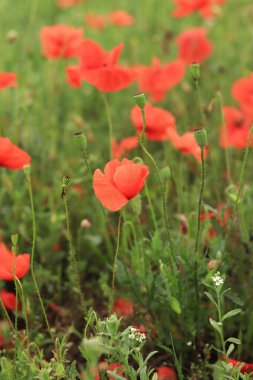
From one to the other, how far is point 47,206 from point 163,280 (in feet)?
2.57

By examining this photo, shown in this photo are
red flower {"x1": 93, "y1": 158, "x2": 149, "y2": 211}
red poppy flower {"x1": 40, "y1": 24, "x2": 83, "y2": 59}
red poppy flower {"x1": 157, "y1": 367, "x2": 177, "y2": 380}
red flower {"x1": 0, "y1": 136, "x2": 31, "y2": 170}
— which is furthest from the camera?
red poppy flower {"x1": 40, "y1": 24, "x2": 83, "y2": 59}

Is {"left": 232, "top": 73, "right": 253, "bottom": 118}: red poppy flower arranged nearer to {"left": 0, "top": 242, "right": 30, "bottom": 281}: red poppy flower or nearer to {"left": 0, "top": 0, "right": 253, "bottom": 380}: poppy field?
{"left": 0, "top": 0, "right": 253, "bottom": 380}: poppy field

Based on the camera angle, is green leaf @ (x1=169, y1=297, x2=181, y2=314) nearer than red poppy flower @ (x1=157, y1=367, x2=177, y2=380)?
Yes

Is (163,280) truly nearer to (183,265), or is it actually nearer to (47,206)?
(183,265)

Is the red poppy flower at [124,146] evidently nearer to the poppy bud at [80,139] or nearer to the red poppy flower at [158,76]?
the red poppy flower at [158,76]

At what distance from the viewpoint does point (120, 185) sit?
1.42 m

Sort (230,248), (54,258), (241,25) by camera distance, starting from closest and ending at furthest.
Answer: (230,248) < (54,258) < (241,25)

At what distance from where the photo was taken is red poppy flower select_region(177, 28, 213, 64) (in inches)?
122

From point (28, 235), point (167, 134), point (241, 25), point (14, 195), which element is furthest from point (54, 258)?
point (241, 25)

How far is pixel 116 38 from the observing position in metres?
3.75

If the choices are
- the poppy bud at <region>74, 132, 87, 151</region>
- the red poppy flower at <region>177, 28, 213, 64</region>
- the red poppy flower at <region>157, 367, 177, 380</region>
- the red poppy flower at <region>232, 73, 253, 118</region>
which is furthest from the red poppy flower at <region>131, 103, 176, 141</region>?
the red poppy flower at <region>177, 28, 213, 64</region>

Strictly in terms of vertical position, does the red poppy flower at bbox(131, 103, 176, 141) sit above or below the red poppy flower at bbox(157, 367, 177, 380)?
above

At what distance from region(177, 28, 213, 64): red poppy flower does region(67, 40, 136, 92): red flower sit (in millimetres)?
1184

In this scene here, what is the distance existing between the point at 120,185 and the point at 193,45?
1.85 metres
